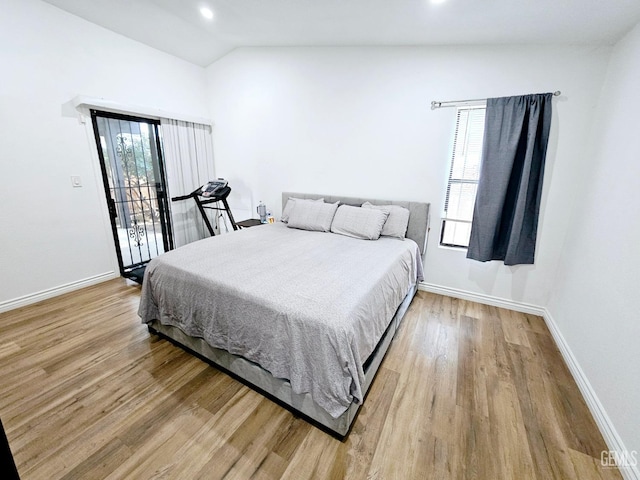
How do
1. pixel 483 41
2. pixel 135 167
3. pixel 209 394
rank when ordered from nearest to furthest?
pixel 209 394 → pixel 483 41 → pixel 135 167

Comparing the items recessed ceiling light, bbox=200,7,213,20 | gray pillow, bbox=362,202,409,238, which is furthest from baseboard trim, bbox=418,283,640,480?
recessed ceiling light, bbox=200,7,213,20

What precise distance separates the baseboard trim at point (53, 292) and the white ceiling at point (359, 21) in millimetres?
2777

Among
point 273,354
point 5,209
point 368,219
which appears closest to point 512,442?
point 273,354

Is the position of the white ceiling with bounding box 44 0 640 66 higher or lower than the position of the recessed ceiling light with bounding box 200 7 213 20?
lower

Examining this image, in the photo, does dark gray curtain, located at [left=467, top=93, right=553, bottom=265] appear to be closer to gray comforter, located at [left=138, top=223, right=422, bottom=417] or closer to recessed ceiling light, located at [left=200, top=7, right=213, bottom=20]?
gray comforter, located at [left=138, top=223, right=422, bottom=417]

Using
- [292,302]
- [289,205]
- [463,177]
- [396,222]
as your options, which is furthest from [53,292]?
[463,177]

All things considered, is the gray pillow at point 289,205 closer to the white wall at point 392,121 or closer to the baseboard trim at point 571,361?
the white wall at point 392,121

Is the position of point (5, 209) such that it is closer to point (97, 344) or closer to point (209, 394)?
point (97, 344)

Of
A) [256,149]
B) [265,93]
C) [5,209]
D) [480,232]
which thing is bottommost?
[480,232]

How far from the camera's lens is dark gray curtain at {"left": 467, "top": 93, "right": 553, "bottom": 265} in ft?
7.83

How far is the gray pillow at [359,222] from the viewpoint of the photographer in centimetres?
283

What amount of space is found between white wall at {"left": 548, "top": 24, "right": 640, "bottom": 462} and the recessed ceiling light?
11.5ft

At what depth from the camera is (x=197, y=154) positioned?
4.14 meters

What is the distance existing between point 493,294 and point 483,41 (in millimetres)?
2447
